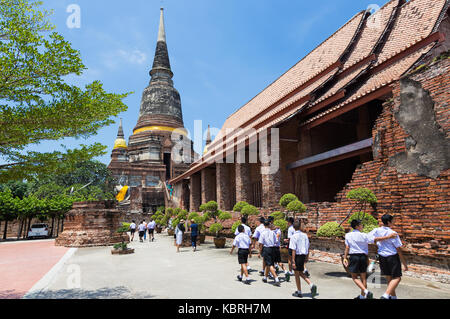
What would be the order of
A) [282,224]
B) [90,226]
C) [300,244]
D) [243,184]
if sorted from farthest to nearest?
[90,226] < [243,184] < [282,224] < [300,244]

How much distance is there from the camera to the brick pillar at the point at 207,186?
1877cm

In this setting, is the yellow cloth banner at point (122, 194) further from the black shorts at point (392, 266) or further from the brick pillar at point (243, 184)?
the black shorts at point (392, 266)

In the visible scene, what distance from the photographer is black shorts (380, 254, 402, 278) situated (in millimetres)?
4559

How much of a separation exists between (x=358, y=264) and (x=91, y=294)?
4719 millimetres

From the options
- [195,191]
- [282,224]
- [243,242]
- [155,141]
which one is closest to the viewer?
[243,242]

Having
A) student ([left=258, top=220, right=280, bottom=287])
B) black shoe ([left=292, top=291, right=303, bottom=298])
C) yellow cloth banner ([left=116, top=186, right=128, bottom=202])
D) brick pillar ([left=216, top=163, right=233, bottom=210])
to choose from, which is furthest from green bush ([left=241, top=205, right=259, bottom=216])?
yellow cloth banner ([left=116, top=186, right=128, bottom=202])

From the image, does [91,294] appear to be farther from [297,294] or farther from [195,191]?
[195,191]

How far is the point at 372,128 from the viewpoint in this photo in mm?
10203

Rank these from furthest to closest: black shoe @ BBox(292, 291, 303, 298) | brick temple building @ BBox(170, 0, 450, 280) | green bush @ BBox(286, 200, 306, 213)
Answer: green bush @ BBox(286, 200, 306, 213) → brick temple building @ BBox(170, 0, 450, 280) → black shoe @ BBox(292, 291, 303, 298)

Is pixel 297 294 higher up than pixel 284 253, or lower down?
lower down

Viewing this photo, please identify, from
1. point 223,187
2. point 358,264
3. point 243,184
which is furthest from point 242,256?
point 223,187

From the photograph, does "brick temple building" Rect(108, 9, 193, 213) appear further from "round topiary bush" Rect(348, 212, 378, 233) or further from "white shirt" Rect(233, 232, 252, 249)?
"round topiary bush" Rect(348, 212, 378, 233)

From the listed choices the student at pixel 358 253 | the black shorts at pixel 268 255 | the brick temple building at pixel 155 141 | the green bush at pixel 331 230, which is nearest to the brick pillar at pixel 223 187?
the green bush at pixel 331 230

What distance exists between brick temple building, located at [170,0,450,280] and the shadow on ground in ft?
17.8
